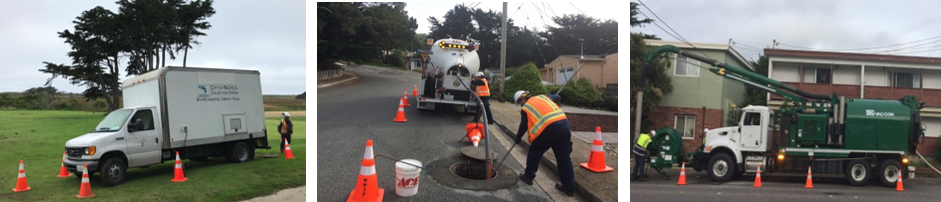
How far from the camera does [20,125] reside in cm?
766

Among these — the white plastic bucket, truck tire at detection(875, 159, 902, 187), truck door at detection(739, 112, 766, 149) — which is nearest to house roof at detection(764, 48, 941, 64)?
truck door at detection(739, 112, 766, 149)

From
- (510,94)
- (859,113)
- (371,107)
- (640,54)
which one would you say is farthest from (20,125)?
(859,113)

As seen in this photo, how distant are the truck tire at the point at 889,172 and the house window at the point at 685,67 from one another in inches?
119

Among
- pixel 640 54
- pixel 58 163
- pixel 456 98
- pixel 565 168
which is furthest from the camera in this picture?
A: pixel 58 163

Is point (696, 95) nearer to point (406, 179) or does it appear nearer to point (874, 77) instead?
point (874, 77)

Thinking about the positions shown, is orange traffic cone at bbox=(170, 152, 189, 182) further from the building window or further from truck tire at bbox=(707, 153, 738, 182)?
truck tire at bbox=(707, 153, 738, 182)

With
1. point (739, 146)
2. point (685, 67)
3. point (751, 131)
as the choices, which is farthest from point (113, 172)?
point (751, 131)

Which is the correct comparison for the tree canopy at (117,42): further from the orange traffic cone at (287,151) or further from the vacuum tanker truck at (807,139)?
the vacuum tanker truck at (807,139)

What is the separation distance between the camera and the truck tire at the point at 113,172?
6.18 m

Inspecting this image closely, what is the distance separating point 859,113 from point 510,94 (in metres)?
6.16

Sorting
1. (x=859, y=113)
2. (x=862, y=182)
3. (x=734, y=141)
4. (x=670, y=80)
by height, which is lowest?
(x=862, y=182)

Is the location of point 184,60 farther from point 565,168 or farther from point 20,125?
point 565,168

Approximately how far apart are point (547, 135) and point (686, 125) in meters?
4.98

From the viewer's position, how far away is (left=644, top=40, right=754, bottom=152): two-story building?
650cm
